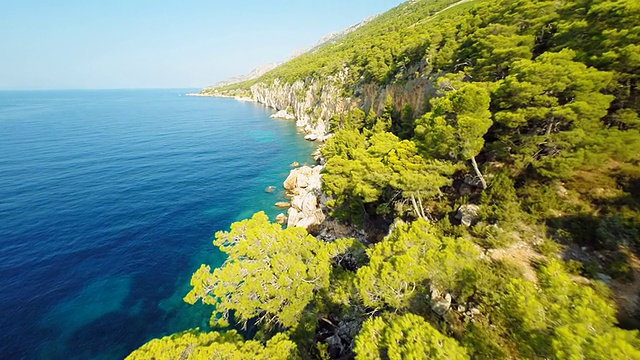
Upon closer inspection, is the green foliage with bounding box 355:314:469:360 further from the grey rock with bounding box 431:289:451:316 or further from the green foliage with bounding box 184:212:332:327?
the green foliage with bounding box 184:212:332:327

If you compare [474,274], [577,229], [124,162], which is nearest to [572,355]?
[474,274]

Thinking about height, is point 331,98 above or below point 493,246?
above

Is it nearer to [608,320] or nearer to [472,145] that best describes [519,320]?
[608,320]

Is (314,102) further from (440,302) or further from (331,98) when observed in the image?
(440,302)

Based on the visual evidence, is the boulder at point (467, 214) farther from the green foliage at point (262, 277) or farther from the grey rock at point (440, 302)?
the green foliage at point (262, 277)

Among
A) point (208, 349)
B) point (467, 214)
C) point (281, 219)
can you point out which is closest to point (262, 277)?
point (208, 349)

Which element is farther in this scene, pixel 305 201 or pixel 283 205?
pixel 283 205
